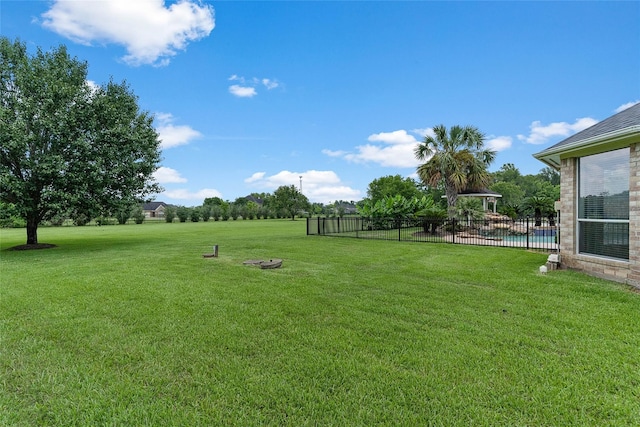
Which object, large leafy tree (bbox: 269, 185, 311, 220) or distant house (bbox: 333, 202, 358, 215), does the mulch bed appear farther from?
distant house (bbox: 333, 202, 358, 215)

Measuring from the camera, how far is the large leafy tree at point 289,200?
167 feet

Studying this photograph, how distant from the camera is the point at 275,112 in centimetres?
2075

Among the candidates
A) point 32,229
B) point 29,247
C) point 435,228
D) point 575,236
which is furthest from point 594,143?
point 32,229

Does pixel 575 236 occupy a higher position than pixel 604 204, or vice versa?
pixel 604 204

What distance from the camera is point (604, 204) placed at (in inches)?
244

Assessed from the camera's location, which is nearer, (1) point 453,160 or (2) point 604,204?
(2) point 604,204

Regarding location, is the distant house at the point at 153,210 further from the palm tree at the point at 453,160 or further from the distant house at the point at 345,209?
the palm tree at the point at 453,160

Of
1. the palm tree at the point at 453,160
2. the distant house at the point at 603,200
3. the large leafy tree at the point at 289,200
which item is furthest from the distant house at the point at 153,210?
the distant house at the point at 603,200

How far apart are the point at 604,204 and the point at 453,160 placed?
1297 centimetres

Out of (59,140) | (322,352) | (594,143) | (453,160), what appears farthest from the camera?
(453,160)

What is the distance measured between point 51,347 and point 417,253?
9.06m

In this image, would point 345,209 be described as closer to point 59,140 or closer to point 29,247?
point 29,247

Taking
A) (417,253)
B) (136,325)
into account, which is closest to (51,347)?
(136,325)

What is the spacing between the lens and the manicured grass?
2.25m
